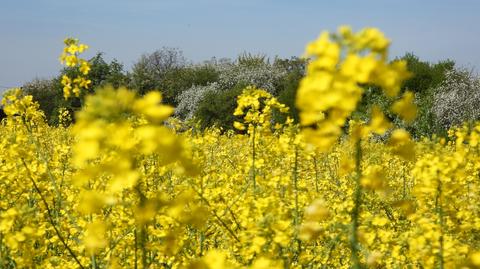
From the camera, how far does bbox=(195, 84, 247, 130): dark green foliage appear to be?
78.3 feet

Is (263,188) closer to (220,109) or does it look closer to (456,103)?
(456,103)

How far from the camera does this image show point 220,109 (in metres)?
24.2

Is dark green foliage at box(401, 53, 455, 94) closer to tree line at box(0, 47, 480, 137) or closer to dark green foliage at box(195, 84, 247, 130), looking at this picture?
tree line at box(0, 47, 480, 137)

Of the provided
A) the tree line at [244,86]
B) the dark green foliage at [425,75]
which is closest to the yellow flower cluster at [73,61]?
the tree line at [244,86]

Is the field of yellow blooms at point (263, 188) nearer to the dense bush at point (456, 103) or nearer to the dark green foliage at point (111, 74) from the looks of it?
the dense bush at point (456, 103)

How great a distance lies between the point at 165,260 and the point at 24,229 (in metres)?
1.63

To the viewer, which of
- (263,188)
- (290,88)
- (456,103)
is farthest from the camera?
(290,88)

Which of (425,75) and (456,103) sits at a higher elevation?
(425,75)

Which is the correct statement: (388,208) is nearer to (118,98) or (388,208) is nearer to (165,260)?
(165,260)

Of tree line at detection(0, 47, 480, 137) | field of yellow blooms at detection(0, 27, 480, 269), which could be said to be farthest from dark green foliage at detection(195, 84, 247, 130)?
field of yellow blooms at detection(0, 27, 480, 269)

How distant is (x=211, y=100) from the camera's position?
25109mm

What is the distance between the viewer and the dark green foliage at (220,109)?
23.9 meters

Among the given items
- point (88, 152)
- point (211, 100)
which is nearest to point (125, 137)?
point (88, 152)

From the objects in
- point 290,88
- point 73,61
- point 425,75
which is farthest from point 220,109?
point 73,61
